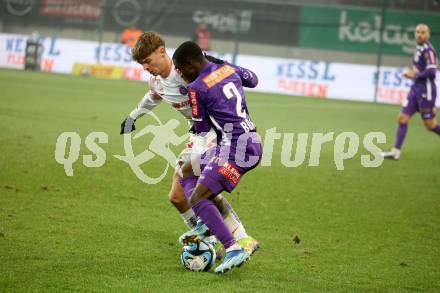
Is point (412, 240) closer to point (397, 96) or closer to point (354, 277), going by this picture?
point (354, 277)

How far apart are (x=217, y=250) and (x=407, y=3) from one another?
88.1 feet

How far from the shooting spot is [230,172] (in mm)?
6086

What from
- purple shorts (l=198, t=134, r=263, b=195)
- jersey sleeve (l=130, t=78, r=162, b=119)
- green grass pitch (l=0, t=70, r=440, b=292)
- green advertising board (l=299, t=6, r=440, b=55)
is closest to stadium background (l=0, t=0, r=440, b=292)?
green grass pitch (l=0, t=70, r=440, b=292)

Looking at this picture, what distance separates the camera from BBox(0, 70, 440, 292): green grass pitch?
5901 mm

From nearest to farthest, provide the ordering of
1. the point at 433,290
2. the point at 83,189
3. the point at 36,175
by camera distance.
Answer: the point at 433,290
the point at 83,189
the point at 36,175

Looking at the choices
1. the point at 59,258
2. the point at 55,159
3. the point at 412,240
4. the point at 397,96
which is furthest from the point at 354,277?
the point at 397,96

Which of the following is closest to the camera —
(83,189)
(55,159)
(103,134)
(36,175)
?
(83,189)

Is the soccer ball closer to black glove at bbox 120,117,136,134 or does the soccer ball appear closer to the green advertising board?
black glove at bbox 120,117,136,134

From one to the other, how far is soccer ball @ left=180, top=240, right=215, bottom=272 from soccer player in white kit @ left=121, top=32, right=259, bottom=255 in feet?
0.86

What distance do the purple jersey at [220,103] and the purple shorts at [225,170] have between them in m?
0.13

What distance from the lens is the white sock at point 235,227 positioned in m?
6.40

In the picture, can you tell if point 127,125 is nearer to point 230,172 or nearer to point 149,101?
point 149,101

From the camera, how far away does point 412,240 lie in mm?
7770

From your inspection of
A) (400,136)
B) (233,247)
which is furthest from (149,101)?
(400,136)
